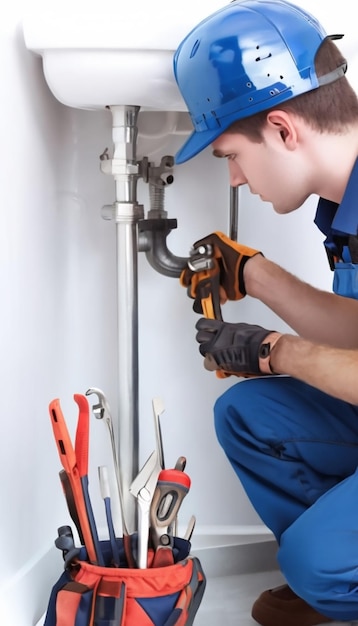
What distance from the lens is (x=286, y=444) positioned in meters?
1.20

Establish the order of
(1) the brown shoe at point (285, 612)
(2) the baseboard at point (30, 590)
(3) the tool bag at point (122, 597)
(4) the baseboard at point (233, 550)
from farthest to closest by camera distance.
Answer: (4) the baseboard at point (233, 550) < (1) the brown shoe at point (285, 612) < (2) the baseboard at point (30, 590) < (3) the tool bag at point (122, 597)

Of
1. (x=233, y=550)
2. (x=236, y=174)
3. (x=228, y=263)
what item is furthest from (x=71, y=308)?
(x=233, y=550)

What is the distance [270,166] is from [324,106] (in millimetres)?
104

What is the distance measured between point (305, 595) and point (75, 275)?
2.13ft

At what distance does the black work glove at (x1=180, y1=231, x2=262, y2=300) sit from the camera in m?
1.28

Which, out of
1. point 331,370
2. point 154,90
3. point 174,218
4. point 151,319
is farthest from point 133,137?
point 331,370

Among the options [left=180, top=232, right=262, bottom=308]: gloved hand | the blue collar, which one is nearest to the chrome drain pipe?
[left=180, top=232, right=262, bottom=308]: gloved hand

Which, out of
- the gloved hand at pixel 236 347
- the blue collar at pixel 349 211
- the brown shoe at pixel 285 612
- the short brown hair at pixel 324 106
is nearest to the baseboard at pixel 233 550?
the brown shoe at pixel 285 612

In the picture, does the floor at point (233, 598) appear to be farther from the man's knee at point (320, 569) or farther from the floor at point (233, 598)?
the man's knee at point (320, 569)

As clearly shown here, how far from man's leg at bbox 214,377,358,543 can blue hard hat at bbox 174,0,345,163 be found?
0.43m

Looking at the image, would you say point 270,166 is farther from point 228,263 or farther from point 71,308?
point 71,308

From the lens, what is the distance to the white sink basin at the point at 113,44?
1.08 meters

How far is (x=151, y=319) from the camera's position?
4.76 ft

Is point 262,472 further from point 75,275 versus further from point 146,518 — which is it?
point 75,275
